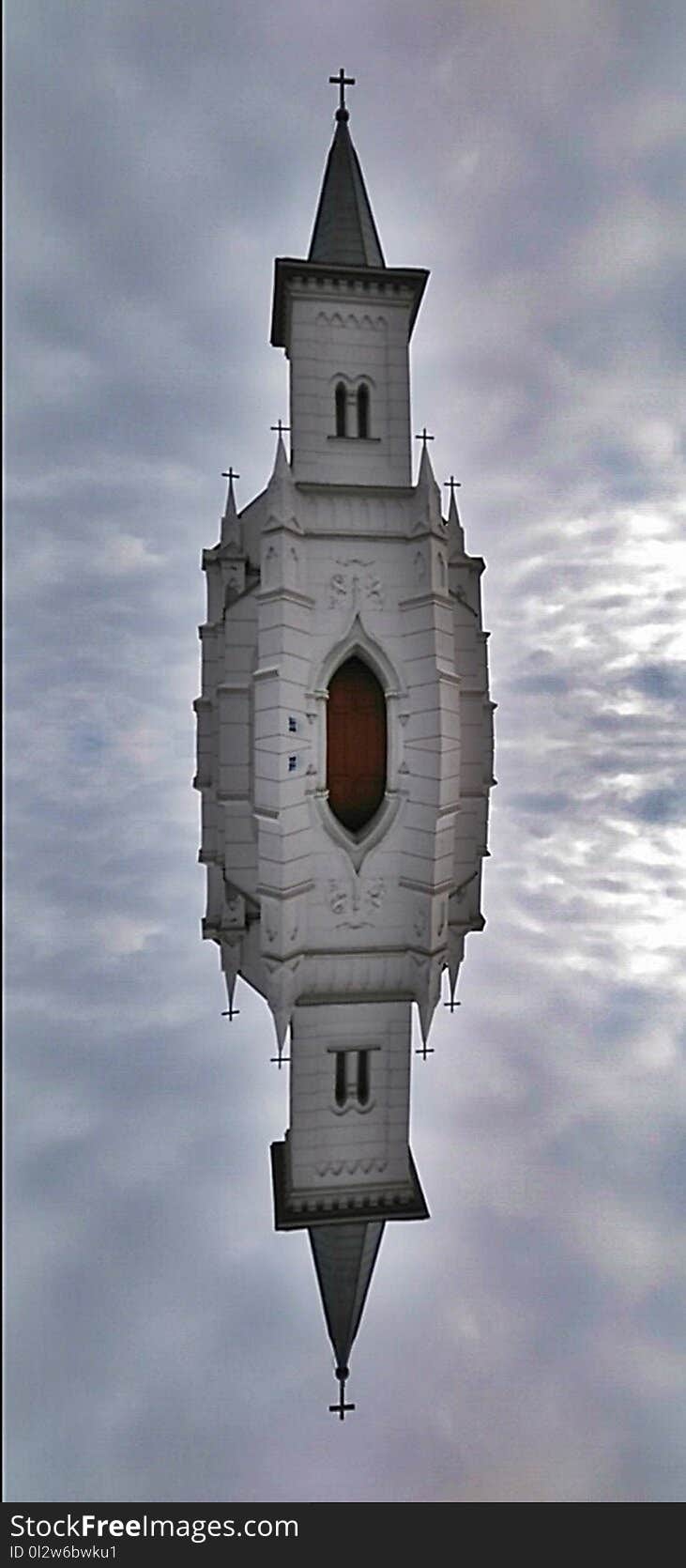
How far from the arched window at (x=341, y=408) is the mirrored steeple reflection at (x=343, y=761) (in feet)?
0.15

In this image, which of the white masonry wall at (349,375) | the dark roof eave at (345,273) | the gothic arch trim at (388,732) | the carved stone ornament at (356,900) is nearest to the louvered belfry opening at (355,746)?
the gothic arch trim at (388,732)

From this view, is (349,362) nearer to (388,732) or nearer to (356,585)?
(356,585)

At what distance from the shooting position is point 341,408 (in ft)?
69.2

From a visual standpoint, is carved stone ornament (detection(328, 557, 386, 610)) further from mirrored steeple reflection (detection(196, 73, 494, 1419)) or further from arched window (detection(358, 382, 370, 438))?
arched window (detection(358, 382, 370, 438))

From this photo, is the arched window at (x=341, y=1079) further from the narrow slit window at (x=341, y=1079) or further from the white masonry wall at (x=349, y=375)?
the white masonry wall at (x=349, y=375)

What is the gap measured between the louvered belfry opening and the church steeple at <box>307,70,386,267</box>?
39.1 ft

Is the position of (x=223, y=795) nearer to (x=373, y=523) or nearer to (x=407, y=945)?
(x=407, y=945)

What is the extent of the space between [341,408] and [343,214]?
616 cm

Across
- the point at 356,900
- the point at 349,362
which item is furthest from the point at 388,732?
A: the point at 349,362

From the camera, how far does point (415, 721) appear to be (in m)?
19.0

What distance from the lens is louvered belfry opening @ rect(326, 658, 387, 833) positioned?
19.6 metres

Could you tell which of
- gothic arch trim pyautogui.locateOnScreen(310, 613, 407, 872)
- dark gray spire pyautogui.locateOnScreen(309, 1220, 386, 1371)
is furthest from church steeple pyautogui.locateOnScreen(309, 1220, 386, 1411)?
gothic arch trim pyautogui.locateOnScreen(310, 613, 407, 872)

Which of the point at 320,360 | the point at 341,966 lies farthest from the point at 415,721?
the point at 320,360

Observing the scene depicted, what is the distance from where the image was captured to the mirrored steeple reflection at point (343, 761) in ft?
60.9
